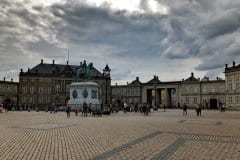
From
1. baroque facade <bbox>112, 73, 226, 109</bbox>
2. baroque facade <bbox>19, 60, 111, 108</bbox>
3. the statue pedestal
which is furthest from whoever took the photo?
baroque facade <bbox>19, 60, 111, 108</bbox>

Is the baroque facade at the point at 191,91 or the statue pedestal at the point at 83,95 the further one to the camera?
the baroque facade at the point at 191,91

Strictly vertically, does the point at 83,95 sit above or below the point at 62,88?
below

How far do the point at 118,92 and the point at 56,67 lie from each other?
2698 centimetres

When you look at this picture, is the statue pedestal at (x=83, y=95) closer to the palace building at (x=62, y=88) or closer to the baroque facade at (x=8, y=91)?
the palace building at (x=62, y=88)

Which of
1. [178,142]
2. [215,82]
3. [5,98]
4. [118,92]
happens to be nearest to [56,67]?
[5,98]

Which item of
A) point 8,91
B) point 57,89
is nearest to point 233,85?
point 57,89

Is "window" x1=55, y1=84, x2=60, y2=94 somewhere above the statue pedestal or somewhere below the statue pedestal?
above

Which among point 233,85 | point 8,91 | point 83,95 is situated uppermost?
point 233,85

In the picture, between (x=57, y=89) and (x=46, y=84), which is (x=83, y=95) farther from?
(x=57, y=89)

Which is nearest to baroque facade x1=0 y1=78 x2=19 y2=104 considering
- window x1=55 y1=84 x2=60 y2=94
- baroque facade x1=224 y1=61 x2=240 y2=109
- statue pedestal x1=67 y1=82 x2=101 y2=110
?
window x1=55 y1=84 x2=60 y2=94

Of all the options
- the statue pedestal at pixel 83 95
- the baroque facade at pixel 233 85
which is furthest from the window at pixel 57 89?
the statue pedestal at pixel 83 95

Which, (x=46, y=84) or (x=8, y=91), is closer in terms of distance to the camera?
(x=8, y=91)

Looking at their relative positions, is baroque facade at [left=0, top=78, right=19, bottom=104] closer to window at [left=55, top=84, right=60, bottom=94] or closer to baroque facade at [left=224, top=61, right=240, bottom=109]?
window at [left=55, top=84, right=60, bottom=94]

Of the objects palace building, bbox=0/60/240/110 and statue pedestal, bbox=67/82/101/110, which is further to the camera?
palace building, bbox=0/60/240/110
